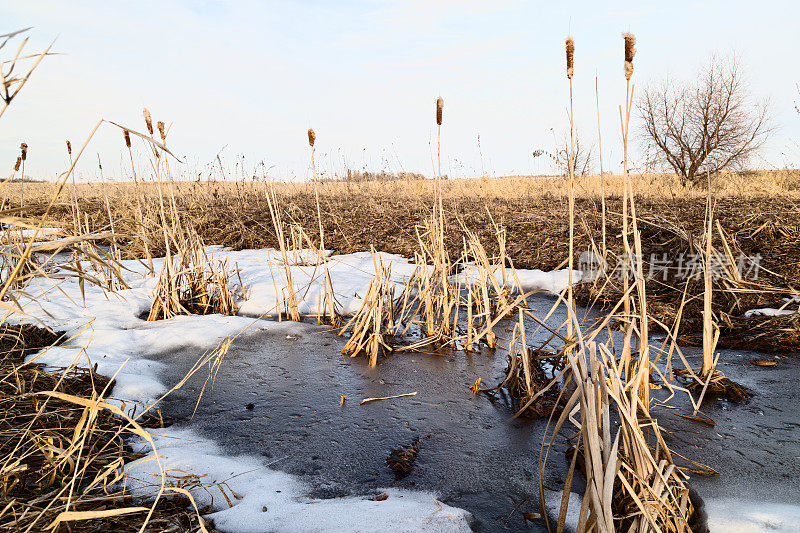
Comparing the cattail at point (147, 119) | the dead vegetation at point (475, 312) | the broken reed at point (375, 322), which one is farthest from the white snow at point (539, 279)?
the cattail at point (147, 119)

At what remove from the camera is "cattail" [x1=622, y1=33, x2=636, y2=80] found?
160 centimetres

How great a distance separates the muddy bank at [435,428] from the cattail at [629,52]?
163cm

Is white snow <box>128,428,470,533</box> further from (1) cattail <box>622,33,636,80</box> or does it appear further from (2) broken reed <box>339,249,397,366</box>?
(1) cattail <box>622,33,636,80</box>

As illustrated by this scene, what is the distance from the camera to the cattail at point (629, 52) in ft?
5.25

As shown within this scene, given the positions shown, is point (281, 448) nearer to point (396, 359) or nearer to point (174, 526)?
point (174, 526)

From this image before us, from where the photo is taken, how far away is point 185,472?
6.51ft

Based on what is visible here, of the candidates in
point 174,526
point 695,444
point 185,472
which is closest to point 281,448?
point 185,472

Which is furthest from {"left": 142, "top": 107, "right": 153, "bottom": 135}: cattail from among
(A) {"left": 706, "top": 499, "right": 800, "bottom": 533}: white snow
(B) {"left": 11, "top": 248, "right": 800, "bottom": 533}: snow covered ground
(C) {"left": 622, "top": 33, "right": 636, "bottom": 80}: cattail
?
(A) {"left": 706, "top": 499, "right": 800, "bottom": 533}: white snow

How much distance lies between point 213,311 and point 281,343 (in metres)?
1.06

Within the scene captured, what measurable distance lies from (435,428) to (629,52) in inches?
75.0

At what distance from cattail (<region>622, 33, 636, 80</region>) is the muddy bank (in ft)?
5.35

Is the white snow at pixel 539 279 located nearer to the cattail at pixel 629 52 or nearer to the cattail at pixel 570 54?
the cattail at pixel 570 54

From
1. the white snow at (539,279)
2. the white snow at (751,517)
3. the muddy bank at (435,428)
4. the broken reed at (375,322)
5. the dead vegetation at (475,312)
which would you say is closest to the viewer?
the dead vegetation at (475,312)

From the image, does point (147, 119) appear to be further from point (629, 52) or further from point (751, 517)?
point (751, 517)
